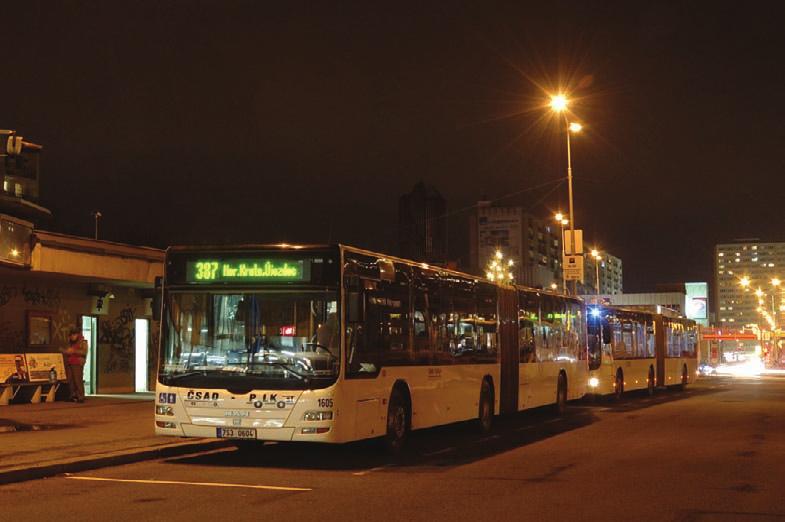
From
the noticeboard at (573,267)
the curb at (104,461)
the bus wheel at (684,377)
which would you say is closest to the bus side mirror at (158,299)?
the curb at (104,461)

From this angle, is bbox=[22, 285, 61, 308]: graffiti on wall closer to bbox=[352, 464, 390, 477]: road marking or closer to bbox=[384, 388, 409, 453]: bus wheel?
bbox=[384, 388, 409, 453]: bus wheel

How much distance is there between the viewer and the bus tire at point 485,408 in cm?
1972

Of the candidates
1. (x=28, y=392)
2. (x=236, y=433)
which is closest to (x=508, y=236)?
(x=28, y=392)

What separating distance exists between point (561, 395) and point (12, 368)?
12801 millimetres

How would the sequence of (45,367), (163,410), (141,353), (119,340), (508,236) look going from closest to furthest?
(163,410), (45,367), (119,340), (141,353), (508,236)

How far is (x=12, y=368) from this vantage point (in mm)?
23703

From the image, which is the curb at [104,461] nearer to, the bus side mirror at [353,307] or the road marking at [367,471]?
the road marking at [367,471]

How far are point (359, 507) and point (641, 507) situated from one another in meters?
2.86

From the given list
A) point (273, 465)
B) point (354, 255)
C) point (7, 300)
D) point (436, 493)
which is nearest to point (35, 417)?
point (7, 300)

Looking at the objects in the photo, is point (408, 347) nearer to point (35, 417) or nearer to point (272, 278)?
point (272, 278)

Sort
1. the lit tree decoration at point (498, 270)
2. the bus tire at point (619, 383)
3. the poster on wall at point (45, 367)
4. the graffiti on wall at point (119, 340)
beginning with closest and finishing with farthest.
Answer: the poster on wall at point (45, 367) < the graffiti on wall at point (119, 340) < the bus tire at point (619, 383) < the lit tree decoration at point (498, 270)

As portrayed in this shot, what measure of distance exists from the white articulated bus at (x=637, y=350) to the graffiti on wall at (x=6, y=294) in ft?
49.7

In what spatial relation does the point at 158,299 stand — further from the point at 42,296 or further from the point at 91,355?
the point at 91,355

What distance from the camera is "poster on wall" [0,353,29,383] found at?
77.0 ft
